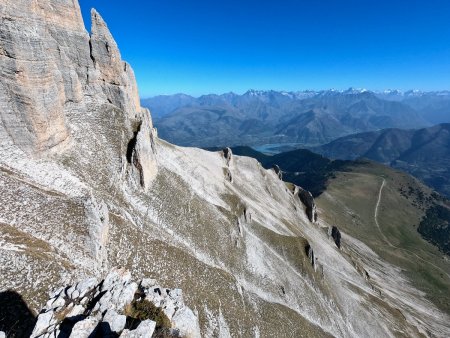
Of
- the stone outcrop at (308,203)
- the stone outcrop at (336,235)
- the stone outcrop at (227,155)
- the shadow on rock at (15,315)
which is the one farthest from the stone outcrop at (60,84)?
the stone outcrop at (336,235)

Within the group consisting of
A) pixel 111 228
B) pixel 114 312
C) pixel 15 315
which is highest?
pixel 114 312

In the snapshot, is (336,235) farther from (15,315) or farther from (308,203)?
(15,315)

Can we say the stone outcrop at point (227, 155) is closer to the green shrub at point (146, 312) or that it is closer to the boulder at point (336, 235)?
the boulder at point (336, 235)

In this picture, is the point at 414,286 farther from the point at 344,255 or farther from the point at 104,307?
the point at 104,307

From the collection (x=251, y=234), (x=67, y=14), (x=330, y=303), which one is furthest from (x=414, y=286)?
(x=67, y=14)

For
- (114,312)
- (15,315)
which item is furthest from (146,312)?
(15,315)
